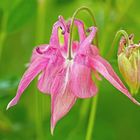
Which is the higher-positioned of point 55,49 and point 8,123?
point 55,49

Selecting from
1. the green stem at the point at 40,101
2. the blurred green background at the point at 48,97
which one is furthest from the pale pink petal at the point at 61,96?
the green stem at the point at 40,101

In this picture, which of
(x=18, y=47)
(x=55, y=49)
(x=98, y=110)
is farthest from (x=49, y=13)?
(x=55, y=49)

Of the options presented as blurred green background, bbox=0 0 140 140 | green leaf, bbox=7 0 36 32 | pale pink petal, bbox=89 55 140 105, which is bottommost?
blurred green background, bbox=0 0 140 140

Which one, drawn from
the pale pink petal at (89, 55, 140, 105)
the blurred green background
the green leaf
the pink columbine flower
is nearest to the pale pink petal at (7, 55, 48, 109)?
the pink columbine flower

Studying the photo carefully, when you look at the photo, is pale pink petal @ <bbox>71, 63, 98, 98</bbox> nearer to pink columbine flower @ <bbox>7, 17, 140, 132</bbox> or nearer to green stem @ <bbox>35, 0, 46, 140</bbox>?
pink columbine flower @ <bbox>7, 17, 140, 132</bbox>

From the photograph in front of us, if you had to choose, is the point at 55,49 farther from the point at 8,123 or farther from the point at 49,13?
the point at 49,13

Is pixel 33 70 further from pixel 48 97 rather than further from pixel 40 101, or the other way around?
pixel 48 97
